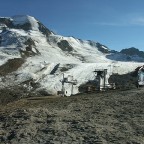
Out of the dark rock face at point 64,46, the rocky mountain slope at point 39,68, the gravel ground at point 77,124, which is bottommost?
the gravel ground at point 77,124

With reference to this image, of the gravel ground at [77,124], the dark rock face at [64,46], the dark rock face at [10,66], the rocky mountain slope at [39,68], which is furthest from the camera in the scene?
the dark rock face at [64,46]

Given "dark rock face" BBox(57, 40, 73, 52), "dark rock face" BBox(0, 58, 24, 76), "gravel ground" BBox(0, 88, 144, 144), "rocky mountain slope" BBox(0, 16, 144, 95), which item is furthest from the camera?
"dark rock face" BBox(57, 40, 73, 52)

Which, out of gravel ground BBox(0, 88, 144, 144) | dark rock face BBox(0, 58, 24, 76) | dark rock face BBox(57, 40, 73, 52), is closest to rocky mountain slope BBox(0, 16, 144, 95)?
dark rock face BBox(0, 58, 24, 76)

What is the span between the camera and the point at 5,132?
56.8ft

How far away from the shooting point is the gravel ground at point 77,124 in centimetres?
1552

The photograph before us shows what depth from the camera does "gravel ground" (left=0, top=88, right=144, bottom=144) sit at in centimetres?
1552

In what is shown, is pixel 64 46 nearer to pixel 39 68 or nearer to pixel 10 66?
pixel 10 66

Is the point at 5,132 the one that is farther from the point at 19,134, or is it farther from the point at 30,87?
the point at 30,87

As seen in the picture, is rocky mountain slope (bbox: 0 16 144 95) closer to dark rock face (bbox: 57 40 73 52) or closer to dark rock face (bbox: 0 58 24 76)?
dark rock face (bbox: 0 58 24 76)

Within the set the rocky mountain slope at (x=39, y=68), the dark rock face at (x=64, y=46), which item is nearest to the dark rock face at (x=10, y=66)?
the rocky mountain slope at (x=39, y=68)

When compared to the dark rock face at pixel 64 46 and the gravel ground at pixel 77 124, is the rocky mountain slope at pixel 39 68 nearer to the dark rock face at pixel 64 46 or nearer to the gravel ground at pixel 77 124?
the dark rock face at pixel 64 46

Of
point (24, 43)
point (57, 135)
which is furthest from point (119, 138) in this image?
point (24, 43)

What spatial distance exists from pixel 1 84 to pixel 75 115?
54456mm

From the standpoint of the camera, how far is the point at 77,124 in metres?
18.2
